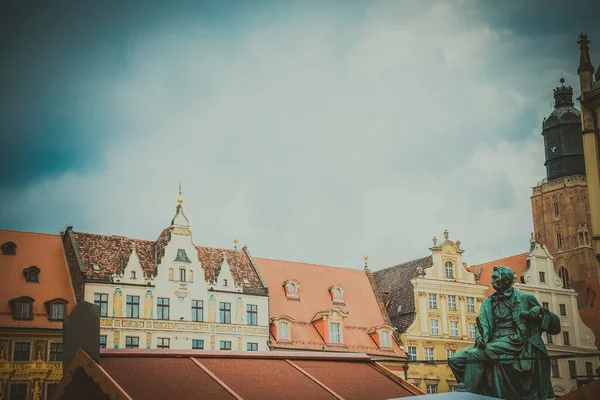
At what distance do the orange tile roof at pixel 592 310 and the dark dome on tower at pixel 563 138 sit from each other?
21513mm


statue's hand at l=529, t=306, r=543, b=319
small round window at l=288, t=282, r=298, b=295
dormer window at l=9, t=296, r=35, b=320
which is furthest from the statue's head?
small round window at l=288, t=282, r=298, b=295

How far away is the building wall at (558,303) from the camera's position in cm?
3456

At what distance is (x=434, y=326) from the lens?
107 ft

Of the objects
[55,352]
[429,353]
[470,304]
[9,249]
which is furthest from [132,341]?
[470,304]

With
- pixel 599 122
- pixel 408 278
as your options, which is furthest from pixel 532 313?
pixel 408 278

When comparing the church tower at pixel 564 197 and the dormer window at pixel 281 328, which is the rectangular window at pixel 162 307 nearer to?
the dormer window at pixel 281 328

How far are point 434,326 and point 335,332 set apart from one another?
4.44m

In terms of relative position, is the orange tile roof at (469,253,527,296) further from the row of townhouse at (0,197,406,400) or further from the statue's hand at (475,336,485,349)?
the statue's hand at (475,336,485,349)

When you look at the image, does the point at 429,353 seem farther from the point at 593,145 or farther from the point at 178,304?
the point at 593,145

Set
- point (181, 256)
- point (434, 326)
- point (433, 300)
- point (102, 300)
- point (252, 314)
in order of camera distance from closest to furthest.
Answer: point (102, 300) → point (181, 256) → point (252, 314) → point (434, 326) → point (433, 300)

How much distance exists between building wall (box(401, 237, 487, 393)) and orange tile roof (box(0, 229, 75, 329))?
13875mm

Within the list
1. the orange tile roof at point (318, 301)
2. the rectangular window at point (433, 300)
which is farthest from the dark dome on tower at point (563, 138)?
the rectangular window at point (433, 300)

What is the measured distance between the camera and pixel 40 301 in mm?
26750

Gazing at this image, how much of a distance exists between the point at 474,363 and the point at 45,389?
826 inches
